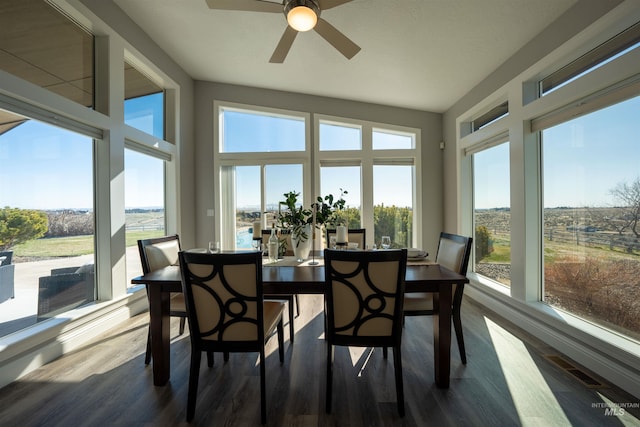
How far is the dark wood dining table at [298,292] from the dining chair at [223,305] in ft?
0.64

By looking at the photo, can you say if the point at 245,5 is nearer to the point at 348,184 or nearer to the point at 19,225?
the point at 19,225

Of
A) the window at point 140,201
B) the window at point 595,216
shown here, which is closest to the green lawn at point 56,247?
the window at point 140,201

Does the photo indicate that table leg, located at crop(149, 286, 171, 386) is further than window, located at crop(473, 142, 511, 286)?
No

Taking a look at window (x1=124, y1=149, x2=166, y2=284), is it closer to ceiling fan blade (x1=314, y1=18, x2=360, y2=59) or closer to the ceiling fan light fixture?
the ceiling fan light fixture

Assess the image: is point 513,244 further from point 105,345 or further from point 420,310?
point 105,345

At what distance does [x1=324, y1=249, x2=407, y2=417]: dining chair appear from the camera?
1501mm

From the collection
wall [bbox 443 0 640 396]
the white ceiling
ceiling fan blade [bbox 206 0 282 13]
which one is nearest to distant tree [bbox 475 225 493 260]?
wall [bbox 443 0 640 396]

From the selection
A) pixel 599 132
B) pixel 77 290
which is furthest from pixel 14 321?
pixel 599 132

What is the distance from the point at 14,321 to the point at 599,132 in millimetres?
4611

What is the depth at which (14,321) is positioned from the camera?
2023 mm

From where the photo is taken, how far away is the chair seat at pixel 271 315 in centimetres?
174

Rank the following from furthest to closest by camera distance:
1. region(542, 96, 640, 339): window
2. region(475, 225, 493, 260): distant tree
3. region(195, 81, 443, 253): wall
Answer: region(195, 81, 443, 253): wall, region(475, 225, 493, 260): distant tree, region(542, 96, 640, 339): window

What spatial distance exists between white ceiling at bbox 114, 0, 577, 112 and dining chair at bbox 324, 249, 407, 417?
223 centimetres

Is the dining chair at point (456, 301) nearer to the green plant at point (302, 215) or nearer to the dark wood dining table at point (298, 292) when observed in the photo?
the dark wood dining table at point (298, 292)
